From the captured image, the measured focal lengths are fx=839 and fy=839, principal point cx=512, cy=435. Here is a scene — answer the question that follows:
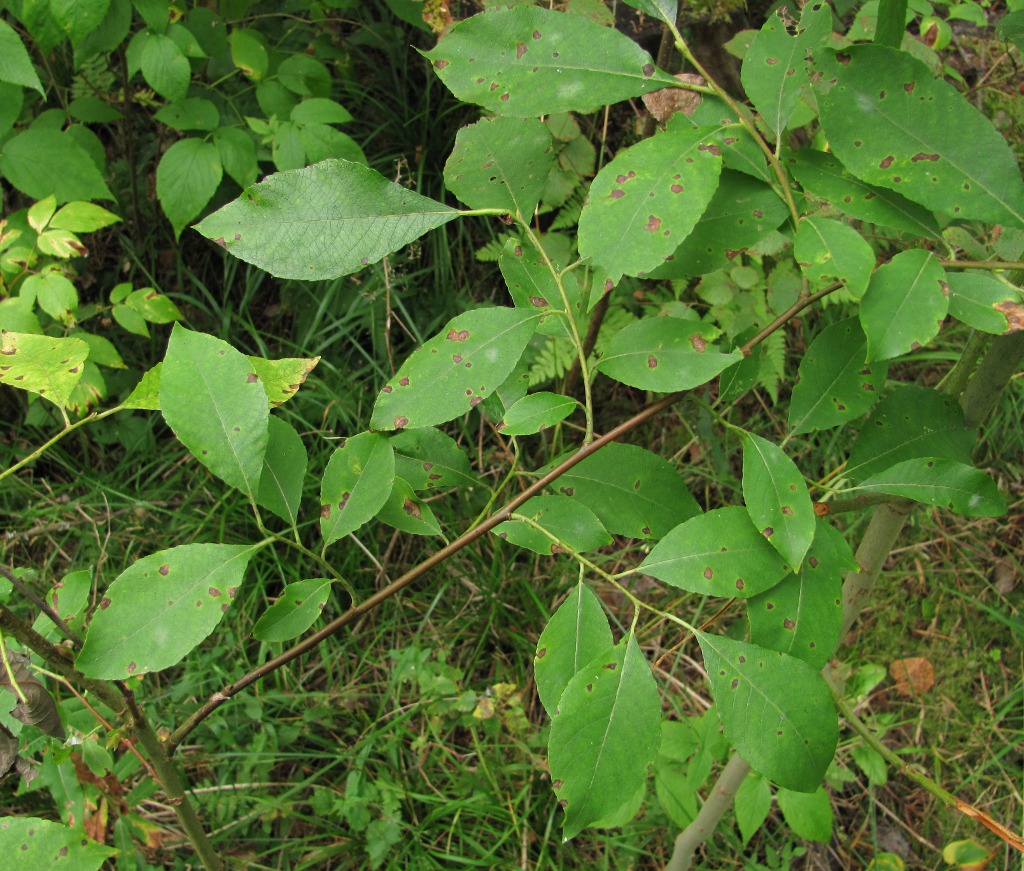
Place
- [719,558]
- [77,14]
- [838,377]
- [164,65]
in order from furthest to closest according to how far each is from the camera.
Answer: [164,65] → [77,14] → [838,377] → [719,558]

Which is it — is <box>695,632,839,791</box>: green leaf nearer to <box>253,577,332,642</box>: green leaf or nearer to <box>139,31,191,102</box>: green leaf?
<box>253,577,332,642</box>: green leaf

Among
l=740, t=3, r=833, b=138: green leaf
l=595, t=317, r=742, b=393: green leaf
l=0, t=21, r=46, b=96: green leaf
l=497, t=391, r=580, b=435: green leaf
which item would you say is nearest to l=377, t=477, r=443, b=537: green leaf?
l=497, t=391, r=580, b=435: green leaf

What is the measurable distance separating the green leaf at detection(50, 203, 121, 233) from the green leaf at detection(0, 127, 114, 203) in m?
0.08

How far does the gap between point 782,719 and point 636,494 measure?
0.26 meters

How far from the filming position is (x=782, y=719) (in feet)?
2.26

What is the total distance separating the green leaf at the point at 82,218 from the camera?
80.4 inches

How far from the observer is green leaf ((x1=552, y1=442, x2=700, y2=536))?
86cm

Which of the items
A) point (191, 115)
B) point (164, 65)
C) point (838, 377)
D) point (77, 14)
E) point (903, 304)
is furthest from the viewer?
point (191, 115)

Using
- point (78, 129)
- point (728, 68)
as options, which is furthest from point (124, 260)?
point (728, 68)

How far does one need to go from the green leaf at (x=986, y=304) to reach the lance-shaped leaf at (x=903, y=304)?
1.0 inches

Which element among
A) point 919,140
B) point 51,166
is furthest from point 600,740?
point 51,166

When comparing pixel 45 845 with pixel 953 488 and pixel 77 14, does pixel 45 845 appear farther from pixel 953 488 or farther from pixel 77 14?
pixel 77 14

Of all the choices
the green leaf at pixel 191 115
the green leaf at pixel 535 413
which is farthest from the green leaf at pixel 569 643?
the green leaf at pixel 191 115

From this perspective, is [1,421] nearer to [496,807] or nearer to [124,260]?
[124,260]
